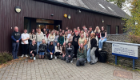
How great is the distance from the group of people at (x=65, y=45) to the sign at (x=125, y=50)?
924 millimetres

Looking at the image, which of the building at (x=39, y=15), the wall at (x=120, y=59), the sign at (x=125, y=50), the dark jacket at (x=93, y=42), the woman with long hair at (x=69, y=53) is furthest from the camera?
the building at (x=39, y=15)

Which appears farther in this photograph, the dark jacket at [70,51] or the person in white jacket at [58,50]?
the person in white jacket at [58,50]

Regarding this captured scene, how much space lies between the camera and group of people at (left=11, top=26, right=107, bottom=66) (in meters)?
6.54

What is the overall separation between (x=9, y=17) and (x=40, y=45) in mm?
2631

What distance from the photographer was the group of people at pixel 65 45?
6.54 m

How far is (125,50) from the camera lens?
5977 millimetres

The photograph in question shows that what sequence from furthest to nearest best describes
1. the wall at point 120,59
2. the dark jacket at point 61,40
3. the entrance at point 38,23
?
the entrance at point 38,23 → the dark jacket at point 61,40 → the wall at point 120,59

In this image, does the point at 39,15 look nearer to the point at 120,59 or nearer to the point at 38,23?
the point at 38,23

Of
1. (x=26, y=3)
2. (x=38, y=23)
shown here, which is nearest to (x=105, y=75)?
(x=26, y=3)

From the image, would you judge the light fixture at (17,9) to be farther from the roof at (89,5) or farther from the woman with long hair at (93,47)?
the woman with long hair at (93,47)

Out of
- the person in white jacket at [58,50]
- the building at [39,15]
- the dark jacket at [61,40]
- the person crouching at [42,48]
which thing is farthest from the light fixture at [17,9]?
the person in white jacket at [58,50]

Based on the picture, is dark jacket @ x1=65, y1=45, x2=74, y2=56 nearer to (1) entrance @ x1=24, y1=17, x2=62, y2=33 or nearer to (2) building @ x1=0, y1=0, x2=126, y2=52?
(2) building @ x1=0, y1=0, x2=126, y2=52

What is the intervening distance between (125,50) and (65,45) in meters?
3.38

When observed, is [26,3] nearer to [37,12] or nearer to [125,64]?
[37,12]
